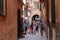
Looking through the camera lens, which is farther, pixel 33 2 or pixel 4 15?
pixel 33 2

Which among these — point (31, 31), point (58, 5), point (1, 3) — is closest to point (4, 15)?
point (1, 3)

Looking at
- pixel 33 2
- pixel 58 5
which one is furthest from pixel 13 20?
pixel 33 2

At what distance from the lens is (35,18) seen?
172ft

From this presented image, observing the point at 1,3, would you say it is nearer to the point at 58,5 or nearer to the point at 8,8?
the point at 8,8

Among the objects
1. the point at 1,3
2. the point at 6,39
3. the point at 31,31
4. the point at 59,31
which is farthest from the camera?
the point at 31,31

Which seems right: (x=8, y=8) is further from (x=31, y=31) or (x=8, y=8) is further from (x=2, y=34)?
(x=31, y=31)

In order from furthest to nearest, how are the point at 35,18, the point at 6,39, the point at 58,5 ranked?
the point at 35,18
the point at 6,39
the point at 58,5

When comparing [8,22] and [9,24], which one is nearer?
[8,22]

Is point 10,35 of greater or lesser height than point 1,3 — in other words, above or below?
below

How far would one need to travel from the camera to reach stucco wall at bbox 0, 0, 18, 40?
24.4 feet

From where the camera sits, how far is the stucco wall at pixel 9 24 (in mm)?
7426

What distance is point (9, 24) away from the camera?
8328mm

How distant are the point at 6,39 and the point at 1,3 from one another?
1563mm

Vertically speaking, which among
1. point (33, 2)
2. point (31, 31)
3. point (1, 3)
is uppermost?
point (33, 2)
